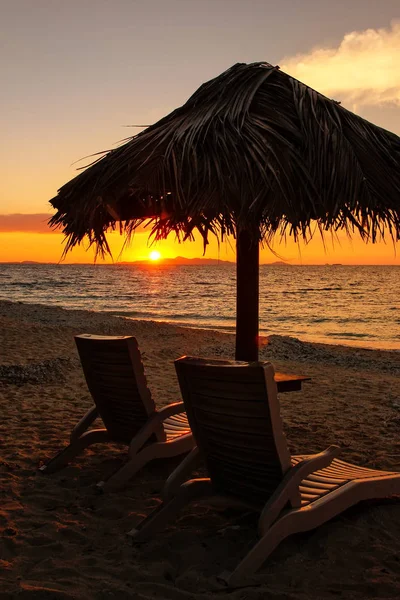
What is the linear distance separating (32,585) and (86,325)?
48.8 feet

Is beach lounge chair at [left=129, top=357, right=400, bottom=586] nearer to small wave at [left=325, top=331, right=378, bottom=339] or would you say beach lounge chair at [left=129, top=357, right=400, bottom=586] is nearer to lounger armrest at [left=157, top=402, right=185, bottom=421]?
lounger armrest at [left=157, top=402, right=185, bottom=421]

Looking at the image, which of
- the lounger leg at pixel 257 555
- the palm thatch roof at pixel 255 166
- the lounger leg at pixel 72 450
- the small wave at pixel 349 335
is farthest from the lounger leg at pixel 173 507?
the small wave at pixel 349 335

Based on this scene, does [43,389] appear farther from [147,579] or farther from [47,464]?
[147,579]

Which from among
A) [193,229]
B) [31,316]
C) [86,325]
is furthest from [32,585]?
[31,316]

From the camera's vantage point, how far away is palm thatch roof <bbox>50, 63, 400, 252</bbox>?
13.3 feet

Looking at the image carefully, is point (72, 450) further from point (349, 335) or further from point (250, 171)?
point (349, 335)

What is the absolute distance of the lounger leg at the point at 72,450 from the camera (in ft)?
13.6

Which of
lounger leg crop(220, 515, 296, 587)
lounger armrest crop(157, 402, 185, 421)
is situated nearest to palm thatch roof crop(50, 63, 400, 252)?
lounger armrest crop(157, 402, 185, 421)

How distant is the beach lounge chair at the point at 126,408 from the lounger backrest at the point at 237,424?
2.48 ft

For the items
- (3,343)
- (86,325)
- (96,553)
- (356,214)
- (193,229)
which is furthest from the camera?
(86,325)

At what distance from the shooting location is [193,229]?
19.1 ft

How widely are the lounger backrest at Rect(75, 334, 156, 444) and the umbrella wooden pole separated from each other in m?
1.21

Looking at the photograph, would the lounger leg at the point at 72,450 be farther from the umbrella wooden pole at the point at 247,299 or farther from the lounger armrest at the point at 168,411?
the umbrella wooden pole at the point at 247,299

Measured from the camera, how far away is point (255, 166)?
4039mm
